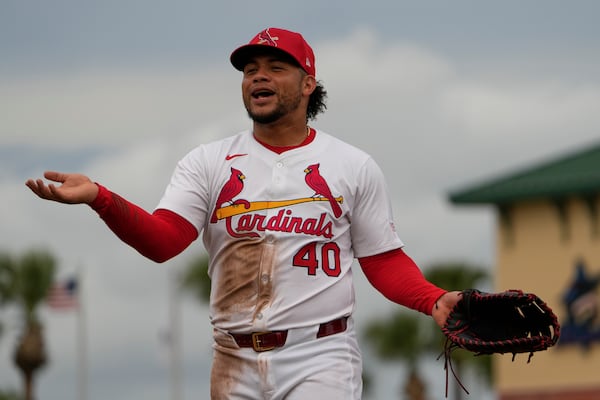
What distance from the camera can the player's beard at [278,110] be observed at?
8922mm

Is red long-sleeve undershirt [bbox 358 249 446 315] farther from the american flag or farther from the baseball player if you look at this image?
the american flag

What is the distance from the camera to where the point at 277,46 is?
351 inches

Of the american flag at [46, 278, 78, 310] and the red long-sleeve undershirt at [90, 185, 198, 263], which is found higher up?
the american flag at [46, 278, 78, 310]

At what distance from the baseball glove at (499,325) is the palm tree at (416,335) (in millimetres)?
51310

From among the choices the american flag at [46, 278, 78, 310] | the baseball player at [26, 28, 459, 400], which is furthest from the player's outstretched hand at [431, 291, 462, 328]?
the american flag at [46, 278, 78, 310]

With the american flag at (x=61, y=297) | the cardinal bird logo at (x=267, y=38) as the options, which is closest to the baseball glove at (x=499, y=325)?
the cardinal bird logo at (x=267, y=38)

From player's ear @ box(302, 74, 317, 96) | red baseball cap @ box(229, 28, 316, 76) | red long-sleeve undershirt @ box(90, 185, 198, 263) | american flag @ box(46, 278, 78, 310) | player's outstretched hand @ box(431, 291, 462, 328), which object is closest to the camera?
red long-sleeve undershirt @ box(90, 185, 198, 263)

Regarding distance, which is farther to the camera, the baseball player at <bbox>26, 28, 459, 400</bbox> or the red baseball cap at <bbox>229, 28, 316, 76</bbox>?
the red baseball cap at <bbox>229, 28, 316, 76</bbox>

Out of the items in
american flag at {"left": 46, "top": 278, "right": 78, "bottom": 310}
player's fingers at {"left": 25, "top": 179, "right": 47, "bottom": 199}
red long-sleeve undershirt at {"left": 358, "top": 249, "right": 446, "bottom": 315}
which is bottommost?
red long-sleeve undershirt at {"left": 358, "top": 249, "right": 446, "bottom": 315}

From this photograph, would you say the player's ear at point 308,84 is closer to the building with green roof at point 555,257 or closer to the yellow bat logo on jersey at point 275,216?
the yellow bat logo on jersey at point 275,216

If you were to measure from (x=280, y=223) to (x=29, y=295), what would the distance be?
50312 millimetres

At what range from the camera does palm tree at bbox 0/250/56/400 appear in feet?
188

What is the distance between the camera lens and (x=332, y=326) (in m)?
8.80

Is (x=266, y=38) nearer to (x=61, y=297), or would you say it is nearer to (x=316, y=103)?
(x=316, y=103)
